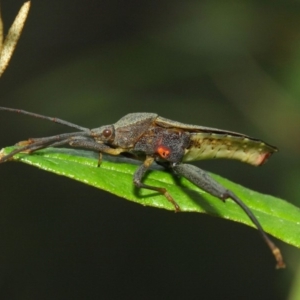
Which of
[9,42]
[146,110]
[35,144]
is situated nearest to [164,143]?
[35,144]

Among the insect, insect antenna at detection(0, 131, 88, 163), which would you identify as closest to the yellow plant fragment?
insect antenna at detection(0, 131, 88, 163)

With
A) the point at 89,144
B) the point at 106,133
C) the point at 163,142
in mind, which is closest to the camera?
the point at 89,144

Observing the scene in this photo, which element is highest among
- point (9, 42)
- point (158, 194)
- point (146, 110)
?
point (9, 42)

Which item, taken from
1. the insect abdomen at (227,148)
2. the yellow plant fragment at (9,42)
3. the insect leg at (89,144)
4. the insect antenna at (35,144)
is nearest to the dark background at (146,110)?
the insect abdomen at (227,148)

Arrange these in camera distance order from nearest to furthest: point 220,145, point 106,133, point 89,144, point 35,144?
point 35,144 < point 89,144 < point 106,133 < point 220,145

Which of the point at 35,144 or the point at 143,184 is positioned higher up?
the point at 35,144

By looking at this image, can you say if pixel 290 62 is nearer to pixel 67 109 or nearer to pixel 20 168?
pixel 67 109

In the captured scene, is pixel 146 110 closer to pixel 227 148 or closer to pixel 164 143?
pixel 227 148

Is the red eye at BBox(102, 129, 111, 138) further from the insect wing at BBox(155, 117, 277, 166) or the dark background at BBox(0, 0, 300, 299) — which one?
the dark background at BBox(0, 0, 300, 299)
